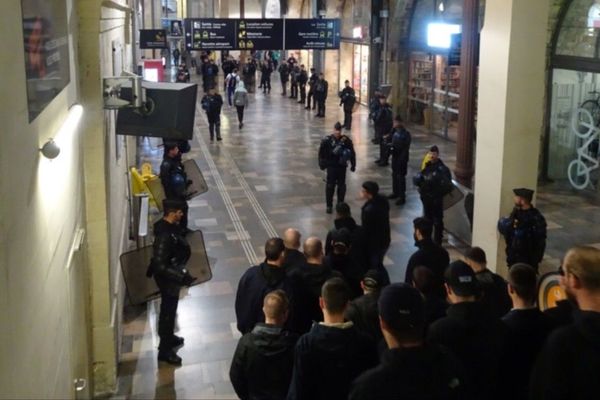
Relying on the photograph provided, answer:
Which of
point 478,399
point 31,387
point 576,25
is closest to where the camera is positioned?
point 31,387

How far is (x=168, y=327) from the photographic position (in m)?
6.87

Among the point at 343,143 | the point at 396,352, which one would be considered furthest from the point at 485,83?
the point at 396,352

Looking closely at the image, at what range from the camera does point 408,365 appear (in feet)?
9.31

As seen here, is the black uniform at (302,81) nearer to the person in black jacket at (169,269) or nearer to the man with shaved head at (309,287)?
the person in black jacket at (169,269)

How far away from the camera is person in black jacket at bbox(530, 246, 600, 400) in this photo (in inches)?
113

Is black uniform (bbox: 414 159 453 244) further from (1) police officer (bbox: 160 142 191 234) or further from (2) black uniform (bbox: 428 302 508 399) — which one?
(2) black uniform (bbox: 428 302 508 399)

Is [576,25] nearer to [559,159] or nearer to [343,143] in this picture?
[559,159]

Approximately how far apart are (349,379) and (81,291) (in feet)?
9.06

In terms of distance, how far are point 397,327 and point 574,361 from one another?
72 centimetres

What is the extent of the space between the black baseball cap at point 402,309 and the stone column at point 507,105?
5.86 meters

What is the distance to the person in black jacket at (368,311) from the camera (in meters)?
4.38

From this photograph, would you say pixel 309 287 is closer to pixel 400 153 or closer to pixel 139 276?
pixel 139 276

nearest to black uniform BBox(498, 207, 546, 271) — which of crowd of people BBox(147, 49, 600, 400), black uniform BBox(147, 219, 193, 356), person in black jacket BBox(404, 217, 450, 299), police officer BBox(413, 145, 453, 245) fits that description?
crowd of people BBox(147, 49, 600, 400)

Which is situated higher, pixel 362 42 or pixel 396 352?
pixel 362 42
